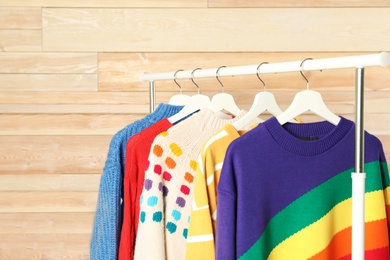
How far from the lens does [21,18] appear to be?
8.37 feet

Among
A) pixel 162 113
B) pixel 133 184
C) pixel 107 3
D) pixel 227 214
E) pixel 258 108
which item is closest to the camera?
pixel 227 214

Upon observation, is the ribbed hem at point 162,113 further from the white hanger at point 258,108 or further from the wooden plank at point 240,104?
the wooden plank at point 240,104

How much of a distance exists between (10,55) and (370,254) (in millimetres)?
1586

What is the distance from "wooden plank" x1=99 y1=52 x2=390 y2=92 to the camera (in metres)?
2.56

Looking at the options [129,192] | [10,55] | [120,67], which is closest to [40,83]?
[10,55]

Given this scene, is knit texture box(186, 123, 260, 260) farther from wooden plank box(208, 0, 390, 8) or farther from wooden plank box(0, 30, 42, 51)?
wooden plank box(0, 30, 42, 51)

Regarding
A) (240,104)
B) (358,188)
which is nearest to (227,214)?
(358,188)

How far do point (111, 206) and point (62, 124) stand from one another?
2.51ft

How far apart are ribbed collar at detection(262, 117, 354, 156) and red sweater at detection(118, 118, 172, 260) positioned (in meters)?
0.42

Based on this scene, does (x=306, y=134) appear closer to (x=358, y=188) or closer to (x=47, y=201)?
(x=358, y=188)

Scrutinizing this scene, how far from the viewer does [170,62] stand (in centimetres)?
256

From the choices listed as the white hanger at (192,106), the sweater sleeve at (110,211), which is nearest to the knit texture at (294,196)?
the white hanger at (192,106)

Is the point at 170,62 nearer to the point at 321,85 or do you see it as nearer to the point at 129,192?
the point at 321,85

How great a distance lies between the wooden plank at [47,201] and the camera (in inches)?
101
